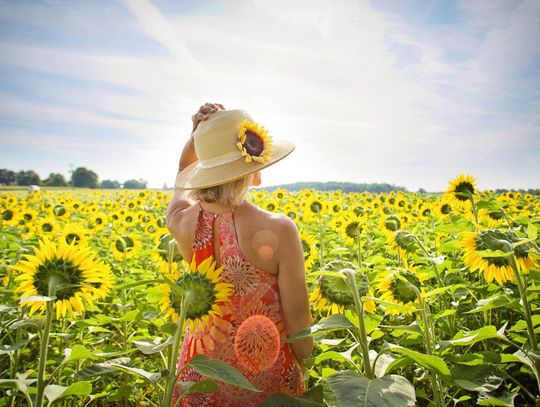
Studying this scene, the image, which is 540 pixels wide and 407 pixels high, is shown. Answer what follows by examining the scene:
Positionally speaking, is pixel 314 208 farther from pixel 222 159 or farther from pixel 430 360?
pixel 430 360

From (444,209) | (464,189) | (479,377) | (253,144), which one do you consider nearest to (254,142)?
(253,144)

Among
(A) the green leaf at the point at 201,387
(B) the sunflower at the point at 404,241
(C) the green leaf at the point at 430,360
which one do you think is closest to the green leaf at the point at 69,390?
(A) the green leaf at the point at 201,387

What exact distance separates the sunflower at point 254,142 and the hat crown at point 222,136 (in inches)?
1.7

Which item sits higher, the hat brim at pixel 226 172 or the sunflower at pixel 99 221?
the sunflower at pixel 99 221

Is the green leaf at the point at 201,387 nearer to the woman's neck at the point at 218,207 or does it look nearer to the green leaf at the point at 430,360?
the green leaf at the point at 430,360

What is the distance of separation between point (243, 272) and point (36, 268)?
86cm

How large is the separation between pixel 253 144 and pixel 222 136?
17 centimetres

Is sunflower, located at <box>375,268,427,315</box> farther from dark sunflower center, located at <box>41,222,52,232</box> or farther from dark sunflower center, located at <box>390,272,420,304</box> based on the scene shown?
dark sunflower center, located at <box>41,222,52,232</box>

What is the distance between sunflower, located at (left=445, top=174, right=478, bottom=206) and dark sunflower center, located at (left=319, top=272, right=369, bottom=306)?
7.49 feet

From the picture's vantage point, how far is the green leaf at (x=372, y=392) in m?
1.02

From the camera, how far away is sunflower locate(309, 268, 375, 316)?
182 cm

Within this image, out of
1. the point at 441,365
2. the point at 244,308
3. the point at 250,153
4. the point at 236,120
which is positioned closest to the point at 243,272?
the point at 244,308

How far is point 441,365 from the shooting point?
4.08 ft

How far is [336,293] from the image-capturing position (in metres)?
1.85
